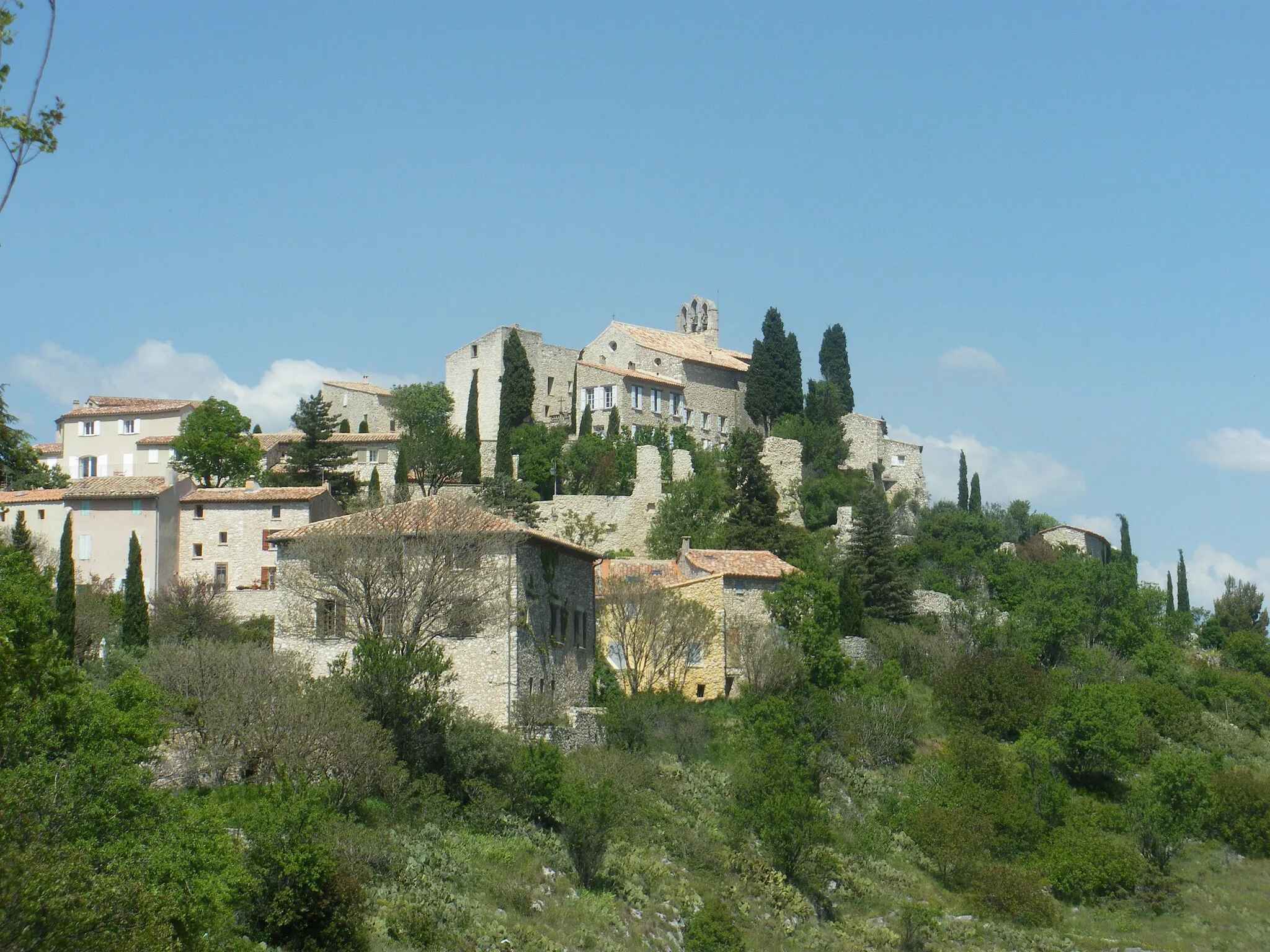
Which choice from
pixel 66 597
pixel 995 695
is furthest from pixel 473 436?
pixel 66 597

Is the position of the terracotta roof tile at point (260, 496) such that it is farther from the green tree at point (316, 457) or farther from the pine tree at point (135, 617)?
the pine tree at point (135, 617)

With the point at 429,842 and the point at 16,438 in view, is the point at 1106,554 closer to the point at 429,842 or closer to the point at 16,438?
the point at 429,842

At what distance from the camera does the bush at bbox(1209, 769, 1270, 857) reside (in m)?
42.9

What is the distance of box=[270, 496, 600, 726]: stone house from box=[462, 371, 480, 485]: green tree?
2689cm

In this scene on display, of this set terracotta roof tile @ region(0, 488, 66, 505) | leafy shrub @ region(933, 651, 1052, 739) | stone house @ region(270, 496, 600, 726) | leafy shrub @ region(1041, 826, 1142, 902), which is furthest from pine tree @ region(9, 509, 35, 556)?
leafy shrub @ region(1041, 826, 1142, 902)

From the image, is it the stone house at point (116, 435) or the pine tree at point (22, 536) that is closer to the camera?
the pine tree at point (22, 536)

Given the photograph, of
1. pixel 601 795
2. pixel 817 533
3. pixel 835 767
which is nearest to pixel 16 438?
pixel 601 795

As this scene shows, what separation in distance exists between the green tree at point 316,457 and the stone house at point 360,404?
11910 millimetres

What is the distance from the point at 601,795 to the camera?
100 feet

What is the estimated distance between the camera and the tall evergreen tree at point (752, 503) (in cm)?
5638

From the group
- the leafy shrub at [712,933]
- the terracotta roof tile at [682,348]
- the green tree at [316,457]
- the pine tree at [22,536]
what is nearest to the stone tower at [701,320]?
the terracotta roof tile at [682,348]

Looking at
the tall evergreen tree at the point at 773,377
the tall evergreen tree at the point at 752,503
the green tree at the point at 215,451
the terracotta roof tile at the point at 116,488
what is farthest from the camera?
the tall evergreen tree at the point at 773,377

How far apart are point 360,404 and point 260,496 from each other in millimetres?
24305

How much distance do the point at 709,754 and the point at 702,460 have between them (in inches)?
1140
